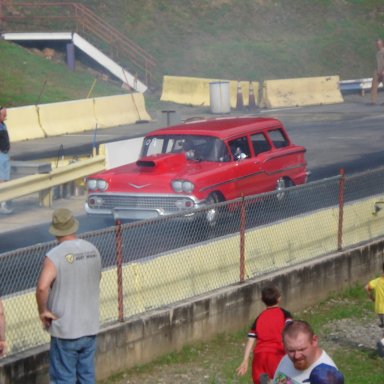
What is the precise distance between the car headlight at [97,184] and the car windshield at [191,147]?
3.60 ft

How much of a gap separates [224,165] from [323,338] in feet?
13.9

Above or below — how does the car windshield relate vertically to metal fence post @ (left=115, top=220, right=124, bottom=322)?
above

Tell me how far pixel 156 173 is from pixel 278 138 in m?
2.67

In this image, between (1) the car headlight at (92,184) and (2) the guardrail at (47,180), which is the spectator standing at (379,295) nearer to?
(1) the car headlight at (92,184)

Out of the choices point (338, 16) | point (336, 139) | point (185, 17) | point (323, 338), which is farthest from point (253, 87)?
point (323, 338)

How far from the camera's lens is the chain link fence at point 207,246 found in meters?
8.78

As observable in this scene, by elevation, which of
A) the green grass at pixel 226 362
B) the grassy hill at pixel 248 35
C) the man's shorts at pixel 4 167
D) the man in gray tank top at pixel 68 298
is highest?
the grassy hill at pixel 248 35

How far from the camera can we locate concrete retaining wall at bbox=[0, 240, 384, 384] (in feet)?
28.4

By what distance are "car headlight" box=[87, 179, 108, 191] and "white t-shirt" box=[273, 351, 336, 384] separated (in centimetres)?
961

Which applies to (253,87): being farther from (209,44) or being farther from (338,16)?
(338,16)

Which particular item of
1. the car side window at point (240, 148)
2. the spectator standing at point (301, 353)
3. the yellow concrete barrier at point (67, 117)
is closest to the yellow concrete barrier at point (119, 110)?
the yellow concrete barrier at point (67, 117)

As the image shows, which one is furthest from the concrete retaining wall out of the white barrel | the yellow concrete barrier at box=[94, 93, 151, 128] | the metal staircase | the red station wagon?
the metal staircase

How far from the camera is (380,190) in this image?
14.5 m

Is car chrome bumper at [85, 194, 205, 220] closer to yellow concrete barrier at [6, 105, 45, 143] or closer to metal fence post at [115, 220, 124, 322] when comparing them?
metal fence post at [115, 220, 124, 322]
